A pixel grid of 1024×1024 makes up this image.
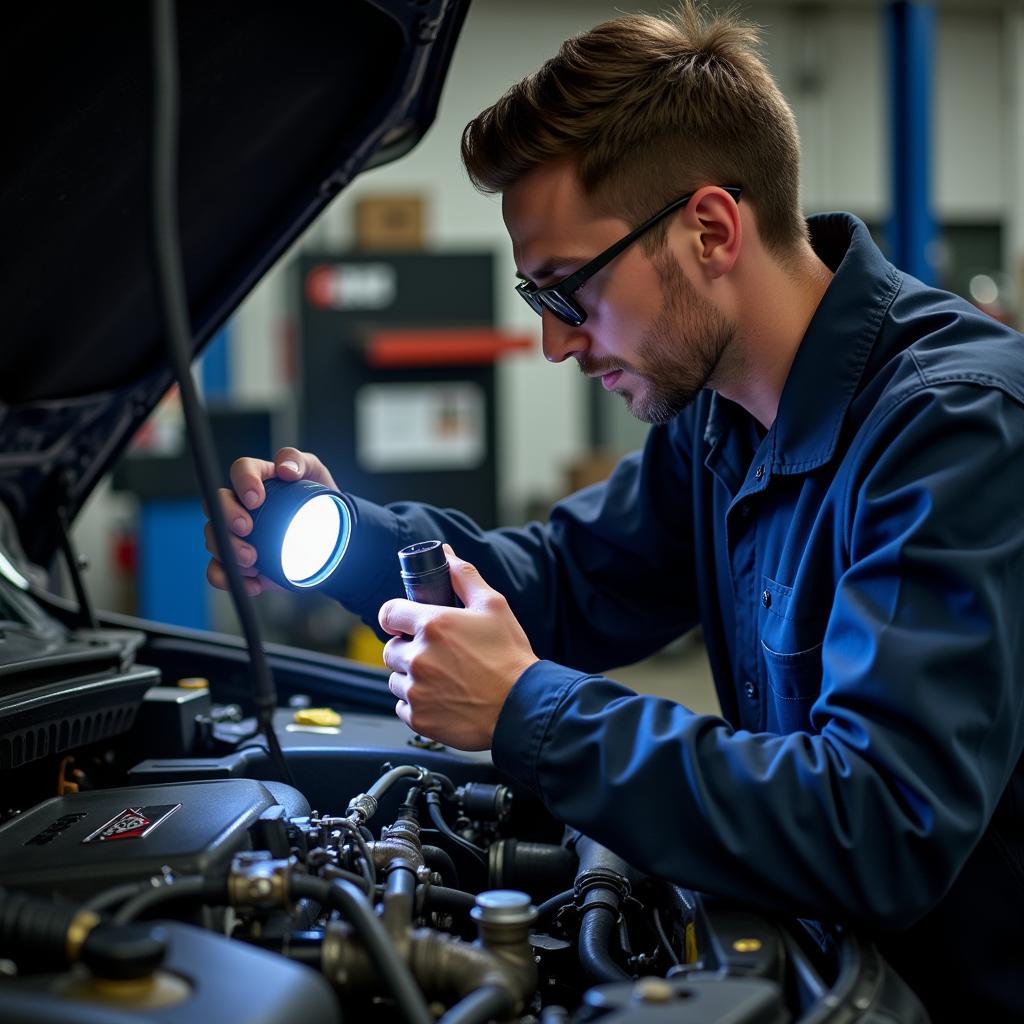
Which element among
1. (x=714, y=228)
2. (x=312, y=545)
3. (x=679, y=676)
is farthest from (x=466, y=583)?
(x=679, y=676)

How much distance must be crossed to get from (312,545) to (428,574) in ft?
0.65

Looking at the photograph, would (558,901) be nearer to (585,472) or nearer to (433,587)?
(433,587)

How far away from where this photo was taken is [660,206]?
1.17 meters

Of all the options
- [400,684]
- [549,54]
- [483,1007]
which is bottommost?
[483,1007]

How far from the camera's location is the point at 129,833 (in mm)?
901

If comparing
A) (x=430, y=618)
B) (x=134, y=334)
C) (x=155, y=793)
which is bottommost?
(x=155, y=793)

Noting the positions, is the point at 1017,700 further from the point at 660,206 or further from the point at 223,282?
the point at 223,282

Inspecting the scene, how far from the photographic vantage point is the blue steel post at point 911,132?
3375mm

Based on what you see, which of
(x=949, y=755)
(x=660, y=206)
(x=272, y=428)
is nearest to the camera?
(x=949, y=755)

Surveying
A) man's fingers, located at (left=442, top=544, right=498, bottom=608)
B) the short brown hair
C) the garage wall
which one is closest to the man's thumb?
man's fingers, located at (left=442, top=544, right=498, bottom=608)

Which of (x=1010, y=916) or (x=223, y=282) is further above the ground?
(x=223, y=282)

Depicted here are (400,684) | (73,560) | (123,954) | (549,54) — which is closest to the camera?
(123,954)

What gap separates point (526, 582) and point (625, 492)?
0.18 metres

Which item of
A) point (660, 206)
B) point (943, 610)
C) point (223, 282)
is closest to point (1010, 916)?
point (943, 610)
